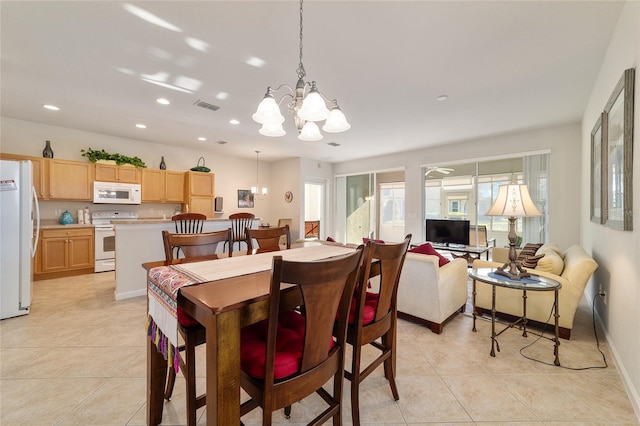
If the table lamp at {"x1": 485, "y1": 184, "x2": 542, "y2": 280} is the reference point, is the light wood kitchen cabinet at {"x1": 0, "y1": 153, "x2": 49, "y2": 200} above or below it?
above

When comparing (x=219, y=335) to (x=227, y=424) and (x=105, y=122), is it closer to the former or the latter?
(x=227, y=424)

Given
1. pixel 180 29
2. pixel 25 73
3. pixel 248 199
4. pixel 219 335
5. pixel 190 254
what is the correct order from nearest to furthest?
pixel 219 335
pixel 190 254
pixel 180 29
pixel 25 73
pixel 248 199

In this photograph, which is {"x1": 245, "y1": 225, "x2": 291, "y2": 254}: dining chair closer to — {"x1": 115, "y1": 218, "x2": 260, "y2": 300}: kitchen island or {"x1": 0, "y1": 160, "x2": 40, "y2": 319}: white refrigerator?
{"x1": 115, "y1": 218, "x2": 260, "y2": 300}: kitchen island

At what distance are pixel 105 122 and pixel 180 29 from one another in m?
3.34

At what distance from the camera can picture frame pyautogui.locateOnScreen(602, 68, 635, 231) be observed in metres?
1.71

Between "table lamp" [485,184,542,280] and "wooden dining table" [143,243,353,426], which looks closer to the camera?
"wooden dining table" [143,243,353,426]

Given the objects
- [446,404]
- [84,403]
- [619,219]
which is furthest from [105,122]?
[619,219]

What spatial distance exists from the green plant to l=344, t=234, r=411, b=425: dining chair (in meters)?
5.48

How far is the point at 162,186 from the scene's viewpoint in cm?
549

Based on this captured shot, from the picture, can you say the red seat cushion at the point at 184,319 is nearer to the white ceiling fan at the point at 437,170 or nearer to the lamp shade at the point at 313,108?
the lamp shade at the point at 313,108

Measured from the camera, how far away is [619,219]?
6.23ft

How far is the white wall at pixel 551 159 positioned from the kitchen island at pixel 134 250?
4.56 m

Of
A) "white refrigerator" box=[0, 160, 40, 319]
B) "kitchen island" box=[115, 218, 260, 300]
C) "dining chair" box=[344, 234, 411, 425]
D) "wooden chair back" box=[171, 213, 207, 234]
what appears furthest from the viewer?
"kitchen island" box=[115, 218, 260, 300]

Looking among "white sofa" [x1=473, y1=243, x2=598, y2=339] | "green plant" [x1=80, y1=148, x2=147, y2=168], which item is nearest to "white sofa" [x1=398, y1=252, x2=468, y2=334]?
"white sofa" [x1=473, y1=243, x2=598, y2=339]
